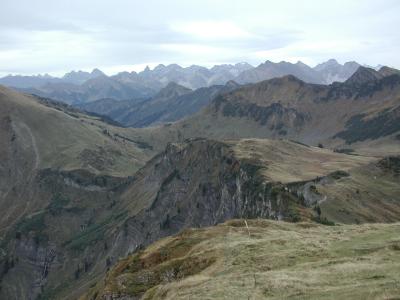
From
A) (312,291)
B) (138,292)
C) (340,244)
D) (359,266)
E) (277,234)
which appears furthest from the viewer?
(277,234)

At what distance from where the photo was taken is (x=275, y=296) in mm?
38406

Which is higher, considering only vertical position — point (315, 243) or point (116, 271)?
point (315, 243)

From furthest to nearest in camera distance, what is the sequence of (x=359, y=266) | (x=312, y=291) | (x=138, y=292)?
(x=138, y=292), (x=359, y=266), (x=312, y=291)

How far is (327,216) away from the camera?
11950 cm

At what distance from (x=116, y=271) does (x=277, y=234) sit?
2409cm

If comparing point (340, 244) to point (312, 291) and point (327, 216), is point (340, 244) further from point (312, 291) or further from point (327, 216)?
point (327, 216)

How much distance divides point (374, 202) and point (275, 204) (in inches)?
1025

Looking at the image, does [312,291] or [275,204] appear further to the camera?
[275,204]

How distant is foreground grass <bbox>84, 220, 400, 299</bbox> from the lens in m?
38.4

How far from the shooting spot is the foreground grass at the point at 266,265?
3841 cm

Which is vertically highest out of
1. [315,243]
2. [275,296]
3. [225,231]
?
[275,296]

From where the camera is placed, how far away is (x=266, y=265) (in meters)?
51.7

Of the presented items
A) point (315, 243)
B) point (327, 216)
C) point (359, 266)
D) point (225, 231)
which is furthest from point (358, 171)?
point (359, 266)

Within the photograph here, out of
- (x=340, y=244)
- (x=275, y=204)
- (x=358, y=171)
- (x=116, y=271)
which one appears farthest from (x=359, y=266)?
(x=358, y=171)
